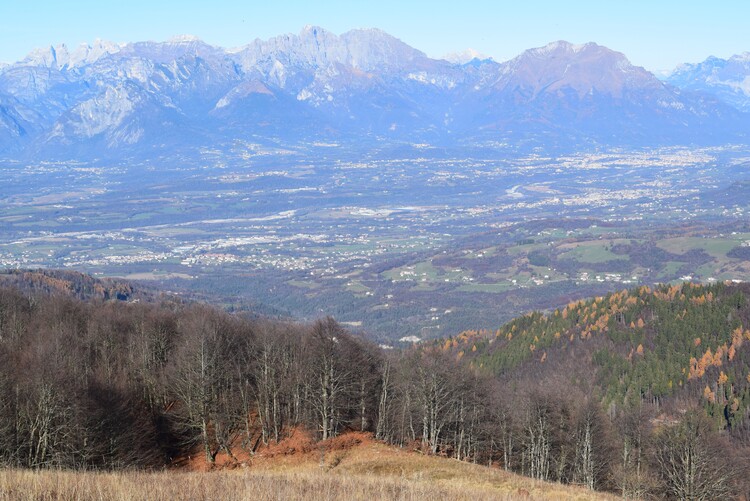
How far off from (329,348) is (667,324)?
62.1 metres

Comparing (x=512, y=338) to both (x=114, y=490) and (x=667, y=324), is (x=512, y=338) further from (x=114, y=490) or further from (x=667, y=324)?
(x=114, y=490)

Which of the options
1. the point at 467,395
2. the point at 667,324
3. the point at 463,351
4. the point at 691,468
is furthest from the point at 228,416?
the point at 667,324

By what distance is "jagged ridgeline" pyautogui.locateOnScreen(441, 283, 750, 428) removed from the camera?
8181cm

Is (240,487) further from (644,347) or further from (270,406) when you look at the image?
(644,347)

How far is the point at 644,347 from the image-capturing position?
92188 mm

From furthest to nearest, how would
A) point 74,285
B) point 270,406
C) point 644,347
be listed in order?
1. point 74,285
2. point 644,347
3. point 270,406

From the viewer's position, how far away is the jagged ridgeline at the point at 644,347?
81.8m

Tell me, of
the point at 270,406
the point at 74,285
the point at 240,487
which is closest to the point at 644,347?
the point at 270,406

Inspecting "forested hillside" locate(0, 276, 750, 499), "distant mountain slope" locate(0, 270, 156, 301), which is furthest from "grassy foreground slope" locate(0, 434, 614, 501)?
"distant mountain slope" locate(0, 270, 156, 301)

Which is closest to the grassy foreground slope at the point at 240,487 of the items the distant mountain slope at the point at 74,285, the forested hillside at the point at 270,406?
the forested hillside at the point at 270,406

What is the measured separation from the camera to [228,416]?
4466 cm

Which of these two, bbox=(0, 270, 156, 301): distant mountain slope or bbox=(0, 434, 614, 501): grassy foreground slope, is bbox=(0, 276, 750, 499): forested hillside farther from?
bbox=(0, 270, 156, 301): distant mountain slope

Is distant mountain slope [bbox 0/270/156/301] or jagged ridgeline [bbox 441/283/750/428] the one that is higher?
distant mountain slope [bbox 0/270/156/301]

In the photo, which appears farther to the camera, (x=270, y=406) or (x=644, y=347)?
(x=644, y=347)
